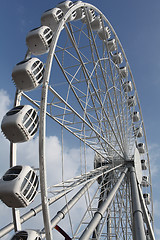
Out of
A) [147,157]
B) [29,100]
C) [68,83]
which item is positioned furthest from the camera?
[147,157]

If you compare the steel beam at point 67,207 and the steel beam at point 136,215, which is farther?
the steel beam at point 136,215

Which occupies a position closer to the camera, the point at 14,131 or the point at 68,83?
the point at 14,131

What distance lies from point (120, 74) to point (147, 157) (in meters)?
6.97

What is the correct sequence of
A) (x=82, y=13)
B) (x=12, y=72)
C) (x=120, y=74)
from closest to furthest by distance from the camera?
(x=12, y=72) < (x=82, y=13) < (x=120, y=74)

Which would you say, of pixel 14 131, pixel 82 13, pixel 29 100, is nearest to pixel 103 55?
pixel 82 13

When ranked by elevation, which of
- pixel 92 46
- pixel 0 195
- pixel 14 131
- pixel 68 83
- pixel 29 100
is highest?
pixel 92 46

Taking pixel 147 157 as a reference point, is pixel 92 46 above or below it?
above

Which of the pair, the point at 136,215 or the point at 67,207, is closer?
the point at 67,207

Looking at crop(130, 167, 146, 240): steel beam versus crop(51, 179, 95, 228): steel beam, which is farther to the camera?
crop(130, 167, 146, 240): steel beam

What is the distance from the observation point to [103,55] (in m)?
11.7

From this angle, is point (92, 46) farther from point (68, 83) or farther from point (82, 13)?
point (68, 83)

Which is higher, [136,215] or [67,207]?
[67,207]

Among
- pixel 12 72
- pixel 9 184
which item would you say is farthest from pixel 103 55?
pixel 9 184

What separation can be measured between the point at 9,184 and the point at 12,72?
288 centimetres
